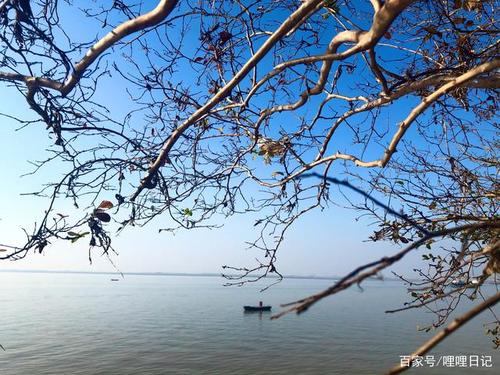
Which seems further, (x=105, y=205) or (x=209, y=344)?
(x=209, y=344)

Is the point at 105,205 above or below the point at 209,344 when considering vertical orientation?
above

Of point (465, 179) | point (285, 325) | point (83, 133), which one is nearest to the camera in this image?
point (83, 133)

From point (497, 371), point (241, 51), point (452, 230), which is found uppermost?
point (241, 51)

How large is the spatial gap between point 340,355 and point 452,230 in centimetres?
2400

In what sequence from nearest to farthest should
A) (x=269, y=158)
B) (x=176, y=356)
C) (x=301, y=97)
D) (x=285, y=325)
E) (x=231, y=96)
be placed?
1. (x=301, y=97)
2. (x=231, y=96)
3. (x=269, y=158)
4. (x=176, y=356)
5. (x=285, y=325)

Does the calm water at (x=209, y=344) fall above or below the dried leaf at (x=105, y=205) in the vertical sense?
below

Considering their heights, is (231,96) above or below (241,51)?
below

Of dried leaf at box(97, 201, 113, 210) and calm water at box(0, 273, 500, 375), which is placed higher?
dried leaf at box(97, 201, 113, 210)

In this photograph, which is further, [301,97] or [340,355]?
[340,355]

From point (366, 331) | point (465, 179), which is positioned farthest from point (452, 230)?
point (366, 331)

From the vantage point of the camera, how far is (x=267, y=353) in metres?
23.2

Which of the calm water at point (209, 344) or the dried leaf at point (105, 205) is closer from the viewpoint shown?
the dried leaf at point (105, 205)

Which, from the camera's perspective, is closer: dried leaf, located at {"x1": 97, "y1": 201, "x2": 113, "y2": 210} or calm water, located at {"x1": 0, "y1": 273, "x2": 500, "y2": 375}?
dried leaf, located at {"x1": 97, "y1": 201, "x2": 113, "y2": 210}

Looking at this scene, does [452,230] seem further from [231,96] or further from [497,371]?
[497,371]
